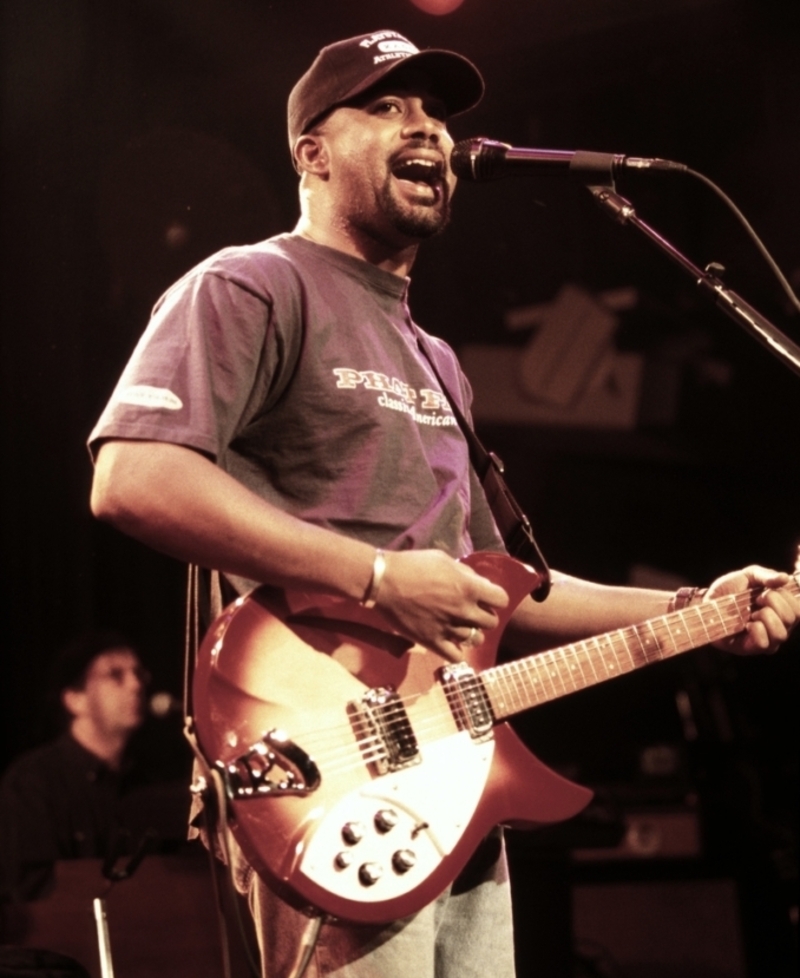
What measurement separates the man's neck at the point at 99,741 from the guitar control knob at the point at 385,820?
4.25 meters

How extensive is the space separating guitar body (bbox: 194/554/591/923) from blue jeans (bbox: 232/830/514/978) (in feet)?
0.26

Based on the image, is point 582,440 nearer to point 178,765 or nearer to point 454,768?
point 178,765

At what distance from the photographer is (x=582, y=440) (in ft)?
24.1

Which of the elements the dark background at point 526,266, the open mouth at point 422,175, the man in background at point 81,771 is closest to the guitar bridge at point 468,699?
the open mouth at point 422,175

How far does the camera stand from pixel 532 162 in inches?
93.3

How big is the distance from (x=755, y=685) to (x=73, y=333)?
4.02m

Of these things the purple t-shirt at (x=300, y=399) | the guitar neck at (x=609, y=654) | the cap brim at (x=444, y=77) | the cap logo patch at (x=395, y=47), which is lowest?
the guitar neck at (x=609, y=654)

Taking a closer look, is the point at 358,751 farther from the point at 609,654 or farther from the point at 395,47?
the point at 395,47

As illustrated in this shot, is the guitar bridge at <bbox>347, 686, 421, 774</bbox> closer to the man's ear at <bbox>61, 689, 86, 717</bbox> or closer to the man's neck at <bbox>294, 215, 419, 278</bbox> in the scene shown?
the man's neck at <bbox>294, 215, 419, 278</bbox>

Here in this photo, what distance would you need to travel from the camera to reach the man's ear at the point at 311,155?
8.21ft

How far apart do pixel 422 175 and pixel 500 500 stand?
68cm

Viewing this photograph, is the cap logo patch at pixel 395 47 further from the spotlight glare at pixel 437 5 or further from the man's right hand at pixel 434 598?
the spotlight glare at pixel 437 5

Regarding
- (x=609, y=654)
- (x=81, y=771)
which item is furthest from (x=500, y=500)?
(x=81, y=771)

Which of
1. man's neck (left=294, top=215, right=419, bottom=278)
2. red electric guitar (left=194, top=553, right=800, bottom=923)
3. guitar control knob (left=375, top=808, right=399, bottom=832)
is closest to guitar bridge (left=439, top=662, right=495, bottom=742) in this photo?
red electric guitar (left=194, top=553, right=800, bottom=923)
